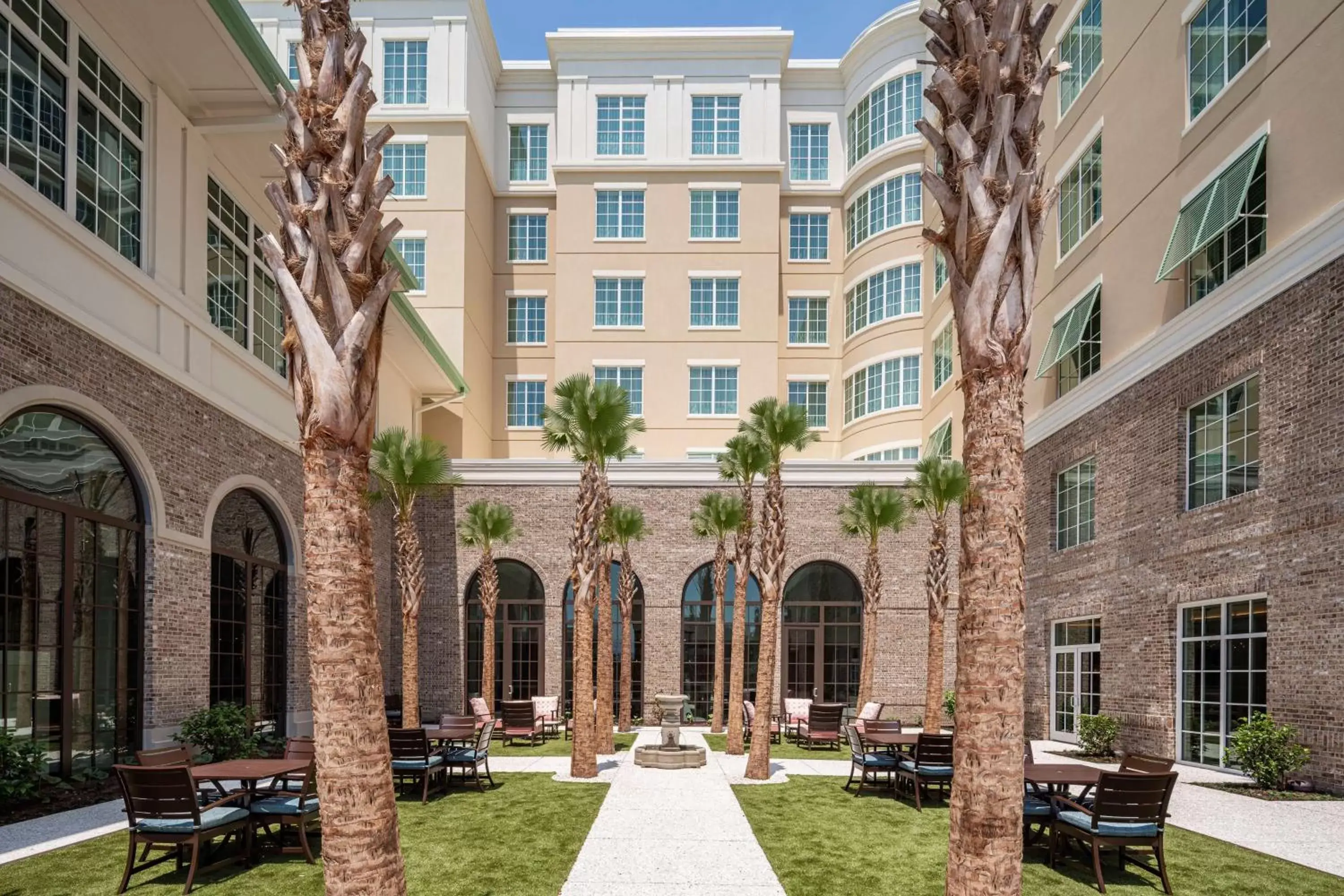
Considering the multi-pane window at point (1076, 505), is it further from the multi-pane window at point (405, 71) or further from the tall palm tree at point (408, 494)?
the multi-pane window at point (405, 71)

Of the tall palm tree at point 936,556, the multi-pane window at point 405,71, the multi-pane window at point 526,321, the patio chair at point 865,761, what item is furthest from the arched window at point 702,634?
the multi-pane window at point 405,71

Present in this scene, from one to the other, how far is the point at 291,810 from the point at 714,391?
25.6 meters

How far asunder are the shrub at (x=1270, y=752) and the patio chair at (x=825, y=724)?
7559 mm

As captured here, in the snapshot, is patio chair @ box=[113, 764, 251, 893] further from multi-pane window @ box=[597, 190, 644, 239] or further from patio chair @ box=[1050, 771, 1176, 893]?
multi-pane window @ box=[597, 190, 644, 239]

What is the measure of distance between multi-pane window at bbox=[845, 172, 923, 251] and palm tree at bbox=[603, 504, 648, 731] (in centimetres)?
1437

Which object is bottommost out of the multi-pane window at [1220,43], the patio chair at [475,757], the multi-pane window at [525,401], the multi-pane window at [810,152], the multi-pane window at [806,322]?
the patio chair at [475,757]

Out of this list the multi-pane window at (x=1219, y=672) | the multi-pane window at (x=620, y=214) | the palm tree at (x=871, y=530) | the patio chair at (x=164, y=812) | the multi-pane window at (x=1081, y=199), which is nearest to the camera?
the patio chair at (x=164, y=812)

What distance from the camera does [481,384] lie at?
33344 mm

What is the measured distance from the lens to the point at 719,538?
2225cm

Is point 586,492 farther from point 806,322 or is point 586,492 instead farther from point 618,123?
point 618,123

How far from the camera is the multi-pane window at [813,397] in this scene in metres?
34.5

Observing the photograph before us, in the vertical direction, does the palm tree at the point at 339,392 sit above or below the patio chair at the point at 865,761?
above

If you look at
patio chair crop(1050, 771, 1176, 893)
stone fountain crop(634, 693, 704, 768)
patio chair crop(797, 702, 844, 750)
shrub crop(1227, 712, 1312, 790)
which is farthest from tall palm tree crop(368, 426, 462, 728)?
shrub crop(1227, 712, 1312, 790)

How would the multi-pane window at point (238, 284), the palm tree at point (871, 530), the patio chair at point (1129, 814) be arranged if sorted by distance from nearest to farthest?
the patio chair at point (1129, 814) → the multi-pane window at point (238, 284) → the palm tree at point (871, 530)
